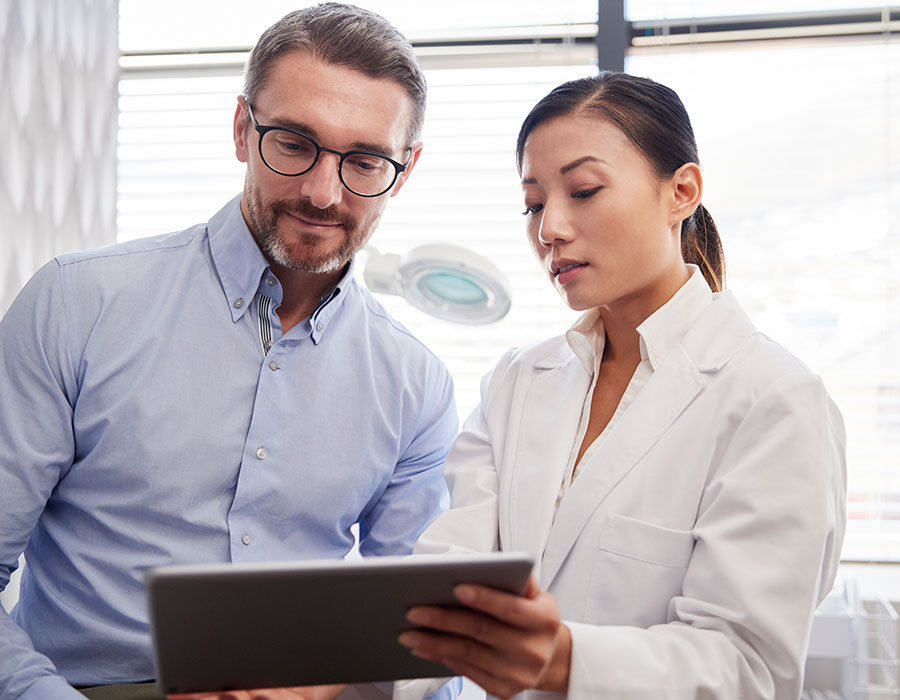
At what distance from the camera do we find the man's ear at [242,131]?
1620 mm

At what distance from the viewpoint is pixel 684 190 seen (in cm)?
138

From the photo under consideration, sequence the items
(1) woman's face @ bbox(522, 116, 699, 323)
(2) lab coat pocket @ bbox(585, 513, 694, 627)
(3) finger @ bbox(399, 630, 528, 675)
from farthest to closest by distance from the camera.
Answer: (1) woman's face @ bbox(522, 116, 699, 323), (2) lab coat pocket @ bbox(585, 513, 694, 627), (3) finger @ bbox(399, 630, 528, 675)

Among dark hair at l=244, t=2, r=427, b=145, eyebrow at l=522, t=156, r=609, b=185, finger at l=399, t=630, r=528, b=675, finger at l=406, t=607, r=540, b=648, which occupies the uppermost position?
dark hair at l=244, t=2, r=427, b=145

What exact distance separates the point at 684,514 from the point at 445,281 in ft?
2.42

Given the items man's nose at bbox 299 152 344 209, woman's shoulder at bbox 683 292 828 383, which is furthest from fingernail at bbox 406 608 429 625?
man's nose at bbox 299 152 344 209

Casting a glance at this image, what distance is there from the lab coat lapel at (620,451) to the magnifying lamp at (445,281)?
0.48 m

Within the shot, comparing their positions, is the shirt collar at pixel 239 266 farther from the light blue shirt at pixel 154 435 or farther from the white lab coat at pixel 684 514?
the white lab coat at pixel 684 514

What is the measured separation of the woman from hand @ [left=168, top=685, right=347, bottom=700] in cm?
28

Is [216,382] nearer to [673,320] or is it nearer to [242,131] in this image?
[242,131]

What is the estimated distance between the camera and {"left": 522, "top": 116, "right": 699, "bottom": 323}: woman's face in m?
1.31

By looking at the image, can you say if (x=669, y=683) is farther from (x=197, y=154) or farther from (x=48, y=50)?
(x=197, y=154)

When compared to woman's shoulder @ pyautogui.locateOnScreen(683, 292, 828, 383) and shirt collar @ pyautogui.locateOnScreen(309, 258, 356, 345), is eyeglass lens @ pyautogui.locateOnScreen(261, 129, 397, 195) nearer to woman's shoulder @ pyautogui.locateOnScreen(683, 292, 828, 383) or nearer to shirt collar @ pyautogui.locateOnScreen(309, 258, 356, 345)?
shirt collar @ pyautogui.locateOnScreen(309, 258, 356, 345)

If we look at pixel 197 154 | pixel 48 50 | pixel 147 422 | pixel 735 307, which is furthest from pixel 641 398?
pixel 197 154

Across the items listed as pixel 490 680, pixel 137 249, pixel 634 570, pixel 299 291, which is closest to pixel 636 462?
pixel 634 570
